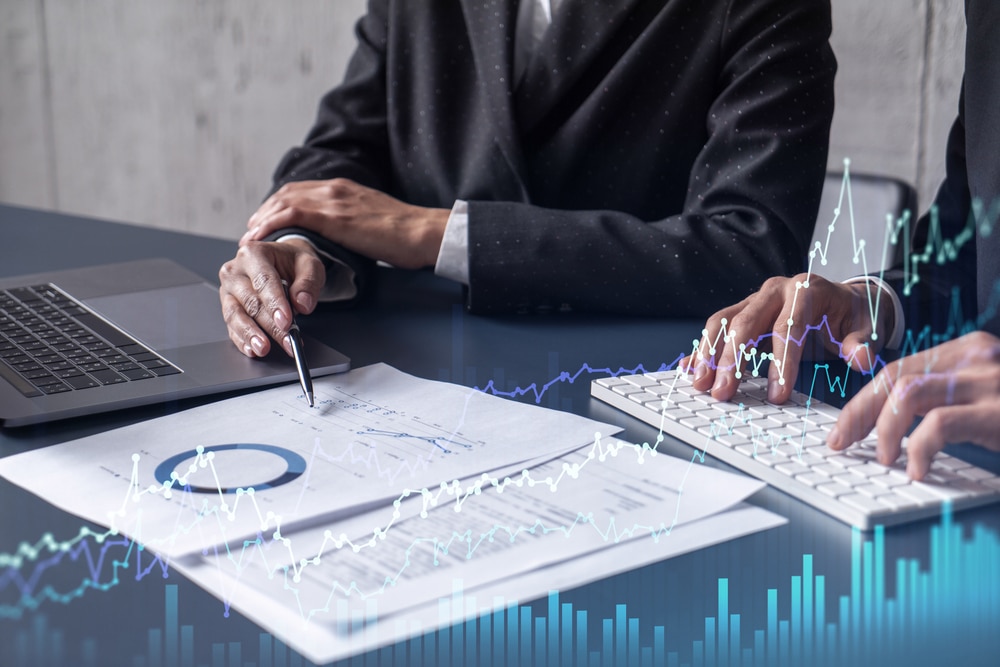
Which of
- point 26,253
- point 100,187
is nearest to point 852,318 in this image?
point 26,253

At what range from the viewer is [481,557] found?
51 centimetres

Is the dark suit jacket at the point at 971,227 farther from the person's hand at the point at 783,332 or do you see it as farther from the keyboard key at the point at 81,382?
the keyboard key at the point at 81,382

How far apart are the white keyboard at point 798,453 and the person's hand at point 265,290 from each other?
0.28 metres

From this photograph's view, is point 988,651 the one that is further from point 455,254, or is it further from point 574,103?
point 574,103

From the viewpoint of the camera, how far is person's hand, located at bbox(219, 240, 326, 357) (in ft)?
2.77

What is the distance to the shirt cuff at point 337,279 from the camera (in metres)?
1.05

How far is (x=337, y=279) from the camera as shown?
41.5 inches

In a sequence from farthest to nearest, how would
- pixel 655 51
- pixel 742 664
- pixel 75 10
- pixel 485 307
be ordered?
1. pixel 75 10
2. pixel 655 51
3. pixel 485 307
4. pixel 742 664

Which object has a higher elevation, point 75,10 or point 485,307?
point 75,10

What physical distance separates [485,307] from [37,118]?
253cm

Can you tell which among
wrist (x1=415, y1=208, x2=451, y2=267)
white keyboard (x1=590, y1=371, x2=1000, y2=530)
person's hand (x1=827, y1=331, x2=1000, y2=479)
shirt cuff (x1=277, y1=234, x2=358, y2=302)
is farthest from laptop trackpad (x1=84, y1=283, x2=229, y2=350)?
person's hand (x1=827, y1=331, x2=1000, y2=479)

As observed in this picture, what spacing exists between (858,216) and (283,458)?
1001 mm

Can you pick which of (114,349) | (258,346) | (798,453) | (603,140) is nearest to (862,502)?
(798,453)

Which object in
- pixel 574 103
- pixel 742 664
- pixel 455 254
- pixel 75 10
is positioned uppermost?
pixel 75 10
